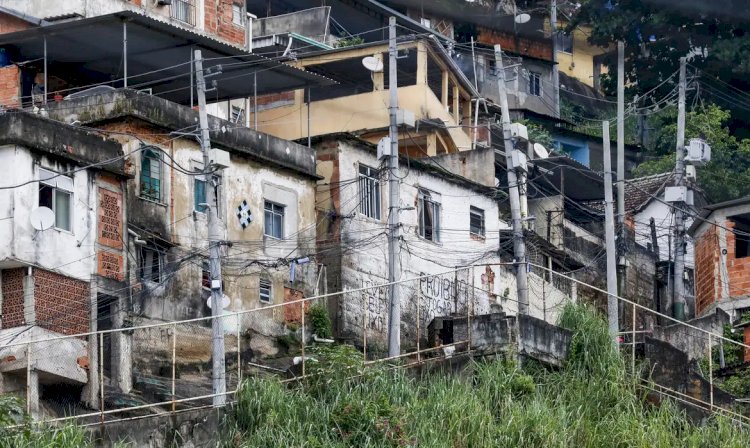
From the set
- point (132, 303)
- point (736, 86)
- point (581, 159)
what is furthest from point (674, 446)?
point (581, 159)

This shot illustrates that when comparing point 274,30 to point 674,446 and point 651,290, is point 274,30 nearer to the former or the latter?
point 651,290

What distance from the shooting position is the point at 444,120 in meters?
48.9

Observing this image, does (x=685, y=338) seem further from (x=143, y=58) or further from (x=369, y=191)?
(x=143, y=58)

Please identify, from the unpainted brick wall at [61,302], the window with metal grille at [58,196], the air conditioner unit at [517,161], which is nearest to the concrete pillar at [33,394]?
the unpainted brick wall at [61,302]

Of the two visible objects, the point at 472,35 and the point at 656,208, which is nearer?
the point at 656,208

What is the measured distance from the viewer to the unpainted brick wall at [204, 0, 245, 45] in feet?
157

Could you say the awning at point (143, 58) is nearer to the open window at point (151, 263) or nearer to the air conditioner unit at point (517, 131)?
the open window at point (151, 263)

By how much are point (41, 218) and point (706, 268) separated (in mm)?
18564

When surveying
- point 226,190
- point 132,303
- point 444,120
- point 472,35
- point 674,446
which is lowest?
point 674,446

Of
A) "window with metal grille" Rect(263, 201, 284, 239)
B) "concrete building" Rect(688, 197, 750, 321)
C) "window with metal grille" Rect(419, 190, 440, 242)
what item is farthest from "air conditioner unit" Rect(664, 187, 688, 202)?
"window with metal grille" Rect(263, 201, 284, 239)

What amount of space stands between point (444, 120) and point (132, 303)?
14.7m

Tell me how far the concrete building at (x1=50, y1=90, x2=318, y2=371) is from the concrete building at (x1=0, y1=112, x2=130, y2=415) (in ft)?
3.98

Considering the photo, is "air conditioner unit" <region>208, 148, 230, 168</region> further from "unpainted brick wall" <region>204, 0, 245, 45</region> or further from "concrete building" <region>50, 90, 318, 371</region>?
"unpainted brick wall" <region>204, 0, 245, 45</region>

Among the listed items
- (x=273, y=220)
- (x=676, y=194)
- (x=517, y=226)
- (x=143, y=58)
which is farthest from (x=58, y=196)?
(x=676, y=194)
